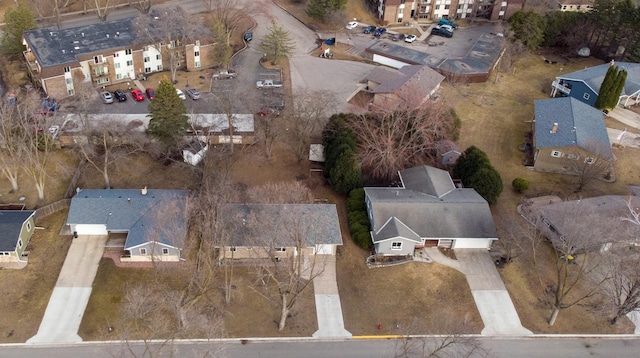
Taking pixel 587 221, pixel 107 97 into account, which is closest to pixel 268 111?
pixel 107 97

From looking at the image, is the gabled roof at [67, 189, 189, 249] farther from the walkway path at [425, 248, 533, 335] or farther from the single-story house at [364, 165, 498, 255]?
the walkway path at [425, 248, 533, 335]

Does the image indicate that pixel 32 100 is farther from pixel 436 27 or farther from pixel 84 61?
pixel 436 27

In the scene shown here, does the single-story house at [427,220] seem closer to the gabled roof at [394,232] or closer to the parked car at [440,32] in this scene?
the gabled roof at [394,232]

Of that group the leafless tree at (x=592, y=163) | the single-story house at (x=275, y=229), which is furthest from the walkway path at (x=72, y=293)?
the leafless tree at (x=592, y=163)

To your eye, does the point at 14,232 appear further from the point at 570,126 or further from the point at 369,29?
the point at 369,29

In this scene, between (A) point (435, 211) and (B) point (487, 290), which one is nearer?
(B) point (487, 290)

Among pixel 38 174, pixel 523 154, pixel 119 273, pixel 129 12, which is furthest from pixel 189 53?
pixel 523 154
